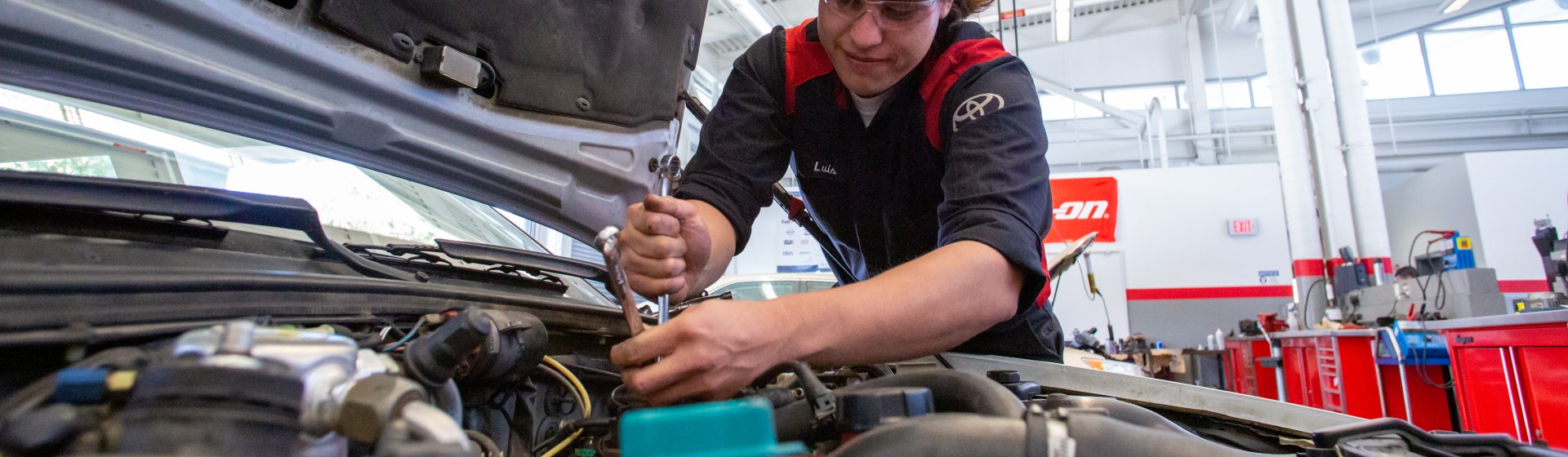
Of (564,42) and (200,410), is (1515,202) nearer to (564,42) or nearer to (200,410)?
(564,42)

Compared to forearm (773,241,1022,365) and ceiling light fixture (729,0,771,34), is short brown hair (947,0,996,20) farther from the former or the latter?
ceiling light fixture (729,0,771,34)

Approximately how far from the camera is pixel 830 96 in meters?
1.22

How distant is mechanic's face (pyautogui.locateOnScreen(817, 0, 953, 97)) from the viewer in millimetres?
985

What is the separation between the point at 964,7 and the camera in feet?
4.01

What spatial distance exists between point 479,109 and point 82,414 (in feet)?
2.33

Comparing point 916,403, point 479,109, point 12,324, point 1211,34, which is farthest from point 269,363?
point 1211,34

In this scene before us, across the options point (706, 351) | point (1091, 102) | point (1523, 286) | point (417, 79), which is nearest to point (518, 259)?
point (417, 79)

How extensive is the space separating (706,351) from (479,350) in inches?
8.1

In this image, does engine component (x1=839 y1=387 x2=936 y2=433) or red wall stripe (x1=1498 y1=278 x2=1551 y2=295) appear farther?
red wall stripe (x1=1498 y1=278 x2=1551 y2=295)

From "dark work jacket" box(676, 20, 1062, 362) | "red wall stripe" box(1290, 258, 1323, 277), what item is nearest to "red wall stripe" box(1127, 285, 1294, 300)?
"red wall stripe" box(1290, 258, 1323, 277)

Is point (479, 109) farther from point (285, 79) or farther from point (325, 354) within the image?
point (325, 354)

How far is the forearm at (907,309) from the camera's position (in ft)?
2.37

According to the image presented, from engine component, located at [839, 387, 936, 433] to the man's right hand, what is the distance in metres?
0.39

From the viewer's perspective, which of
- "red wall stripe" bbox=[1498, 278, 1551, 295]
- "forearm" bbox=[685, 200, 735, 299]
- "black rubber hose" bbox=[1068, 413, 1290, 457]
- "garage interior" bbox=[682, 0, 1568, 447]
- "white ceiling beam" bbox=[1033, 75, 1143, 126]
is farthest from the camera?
"white ceiling beam" bbox=[1033, 75, 1143, 126]
